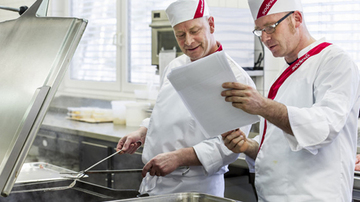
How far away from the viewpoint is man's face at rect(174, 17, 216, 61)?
1.78 meters

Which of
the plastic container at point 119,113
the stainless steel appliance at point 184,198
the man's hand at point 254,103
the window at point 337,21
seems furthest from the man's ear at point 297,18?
the plastic container at point 119,113

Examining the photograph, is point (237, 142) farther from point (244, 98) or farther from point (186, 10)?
point (186, 10)

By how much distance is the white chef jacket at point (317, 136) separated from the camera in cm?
125

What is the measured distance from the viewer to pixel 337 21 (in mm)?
Answer: 3088

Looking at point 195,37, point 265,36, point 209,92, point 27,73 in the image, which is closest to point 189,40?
point 195,37

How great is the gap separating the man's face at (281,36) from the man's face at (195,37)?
1.21ft

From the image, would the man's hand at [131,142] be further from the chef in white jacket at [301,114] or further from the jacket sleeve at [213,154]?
the chef in white jacket at [301,114]

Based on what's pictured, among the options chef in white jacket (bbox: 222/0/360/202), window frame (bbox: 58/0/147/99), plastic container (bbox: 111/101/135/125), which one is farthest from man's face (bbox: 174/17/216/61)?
window frame (bbox: 58/0/147/99)

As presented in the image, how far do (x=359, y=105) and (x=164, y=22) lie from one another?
7.53 feet

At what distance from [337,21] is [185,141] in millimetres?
1861

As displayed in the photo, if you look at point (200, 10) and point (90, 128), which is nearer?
point (200, 10)

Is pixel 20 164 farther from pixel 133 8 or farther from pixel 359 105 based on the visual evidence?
pixel 133 8

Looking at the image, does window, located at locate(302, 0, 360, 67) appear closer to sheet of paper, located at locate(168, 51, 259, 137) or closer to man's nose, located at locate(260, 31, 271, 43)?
man's nose, located at locate(260, 31, 271, 43)

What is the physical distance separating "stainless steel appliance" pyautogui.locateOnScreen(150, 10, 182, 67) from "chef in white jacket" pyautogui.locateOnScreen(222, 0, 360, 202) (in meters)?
1.96
